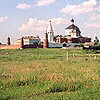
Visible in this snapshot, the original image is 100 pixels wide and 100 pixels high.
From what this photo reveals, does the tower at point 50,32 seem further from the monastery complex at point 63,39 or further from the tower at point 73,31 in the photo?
the tower at point 73,31

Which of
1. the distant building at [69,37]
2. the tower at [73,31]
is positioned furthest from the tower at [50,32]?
the tower at [73,31]

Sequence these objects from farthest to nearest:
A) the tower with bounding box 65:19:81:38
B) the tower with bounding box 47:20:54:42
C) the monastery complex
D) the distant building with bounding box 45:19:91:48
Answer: the tower with bounding box 65:19:81:38
the tower with bounding box 47:20:54:42
the distant building with bounding box 45:19:91:48
the monastery complex

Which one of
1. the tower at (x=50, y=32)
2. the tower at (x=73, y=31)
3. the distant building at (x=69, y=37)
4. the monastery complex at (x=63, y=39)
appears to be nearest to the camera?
the monastery complex at (x=63, y=39)

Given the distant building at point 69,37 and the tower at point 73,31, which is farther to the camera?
the tower at point 73,31

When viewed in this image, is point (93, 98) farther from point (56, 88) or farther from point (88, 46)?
point (88, 46)

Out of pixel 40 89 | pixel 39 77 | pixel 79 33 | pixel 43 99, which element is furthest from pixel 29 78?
pixel 79 33

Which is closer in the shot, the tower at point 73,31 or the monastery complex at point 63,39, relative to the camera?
the monastery complex at point 63,39

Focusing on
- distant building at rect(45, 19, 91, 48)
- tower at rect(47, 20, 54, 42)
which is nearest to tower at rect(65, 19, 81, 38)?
distant building at rect(45, 19, 91, 48)

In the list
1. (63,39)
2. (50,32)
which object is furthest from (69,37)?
(50,32)

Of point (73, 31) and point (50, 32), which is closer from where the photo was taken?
point (50, 32)

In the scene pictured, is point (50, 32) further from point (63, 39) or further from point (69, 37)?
point (69, 37)

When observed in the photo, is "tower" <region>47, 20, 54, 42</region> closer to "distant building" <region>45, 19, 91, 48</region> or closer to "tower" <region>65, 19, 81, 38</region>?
"distant building" <region>45, 19, 91, 48</region>

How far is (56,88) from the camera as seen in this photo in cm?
1359

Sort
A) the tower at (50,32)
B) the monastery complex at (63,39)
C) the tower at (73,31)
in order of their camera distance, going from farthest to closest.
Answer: the tower at (73,31)
the tower at (50,32)
the monastery complex at (63,39)
